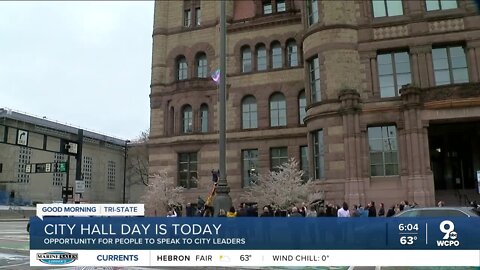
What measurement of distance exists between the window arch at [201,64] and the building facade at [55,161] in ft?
80.3

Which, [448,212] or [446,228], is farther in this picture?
[448,212]

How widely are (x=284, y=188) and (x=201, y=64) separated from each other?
650 inches

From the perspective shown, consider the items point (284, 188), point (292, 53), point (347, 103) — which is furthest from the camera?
point (292, 53)

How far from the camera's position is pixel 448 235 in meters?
10.5

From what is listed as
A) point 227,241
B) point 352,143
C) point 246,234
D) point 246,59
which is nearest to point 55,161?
point 246,59

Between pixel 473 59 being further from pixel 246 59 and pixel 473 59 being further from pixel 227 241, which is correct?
pixel 227 241

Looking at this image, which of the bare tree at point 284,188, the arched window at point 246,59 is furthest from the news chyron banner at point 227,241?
the arched window at point 246,59

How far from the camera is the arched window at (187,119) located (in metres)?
40.2

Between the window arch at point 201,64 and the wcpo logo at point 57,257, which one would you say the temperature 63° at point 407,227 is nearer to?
the wcpo logo at point 57,257

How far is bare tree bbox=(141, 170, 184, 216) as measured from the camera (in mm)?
37406

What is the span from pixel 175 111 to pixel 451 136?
73.3 ft

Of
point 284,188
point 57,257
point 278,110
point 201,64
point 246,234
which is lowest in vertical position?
point 57,257

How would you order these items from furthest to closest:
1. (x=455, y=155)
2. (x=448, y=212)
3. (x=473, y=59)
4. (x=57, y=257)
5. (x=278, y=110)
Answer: (x=278, y=110)
(x=455, y=155)
(x=473, y=59)
(x=448, y=212)
(x=57, y=257)

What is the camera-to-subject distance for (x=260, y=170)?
123ft
